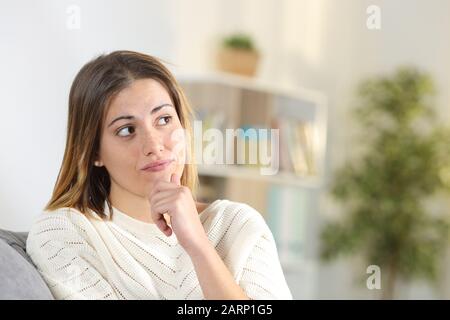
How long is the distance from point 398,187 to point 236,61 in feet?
3.15

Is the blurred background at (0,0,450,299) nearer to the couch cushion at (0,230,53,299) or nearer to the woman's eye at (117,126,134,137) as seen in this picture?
the woman's eye at (117,126,134,137)

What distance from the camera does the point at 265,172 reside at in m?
3.25

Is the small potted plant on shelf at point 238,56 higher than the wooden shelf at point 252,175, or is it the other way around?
Result: the small potted plant on shelf at point 238,56

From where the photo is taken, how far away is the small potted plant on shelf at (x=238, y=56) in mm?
3109

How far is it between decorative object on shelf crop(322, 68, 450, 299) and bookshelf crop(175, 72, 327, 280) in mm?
189

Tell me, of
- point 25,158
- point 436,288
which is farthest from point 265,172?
point 25,158

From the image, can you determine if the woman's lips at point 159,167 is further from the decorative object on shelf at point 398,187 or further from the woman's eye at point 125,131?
the decorative object on shelf at point 398,187

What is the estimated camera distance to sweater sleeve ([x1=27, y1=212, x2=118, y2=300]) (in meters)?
1.05

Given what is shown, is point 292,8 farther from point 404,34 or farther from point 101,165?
point 101,165

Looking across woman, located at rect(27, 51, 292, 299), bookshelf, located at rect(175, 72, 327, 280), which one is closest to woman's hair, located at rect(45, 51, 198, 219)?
woman, located at rect(27, 51, 292, 299)

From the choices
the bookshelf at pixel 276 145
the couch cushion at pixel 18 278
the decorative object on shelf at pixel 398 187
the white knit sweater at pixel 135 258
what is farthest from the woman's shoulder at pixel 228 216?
the decorative object on shelf at pixel 398 187

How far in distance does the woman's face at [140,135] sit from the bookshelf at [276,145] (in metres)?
1.63
